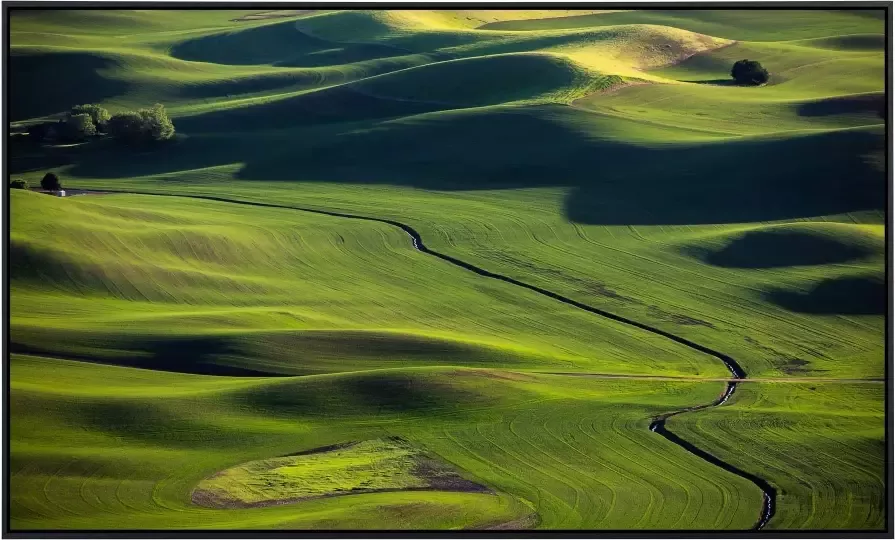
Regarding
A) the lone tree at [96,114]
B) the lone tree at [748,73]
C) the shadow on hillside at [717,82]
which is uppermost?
the lone tree at [748,73]

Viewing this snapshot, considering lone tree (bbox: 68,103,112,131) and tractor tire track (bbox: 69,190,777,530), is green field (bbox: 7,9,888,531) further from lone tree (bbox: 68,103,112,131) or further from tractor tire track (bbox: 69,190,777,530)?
lone tree (bbox: 68,103,112,131)

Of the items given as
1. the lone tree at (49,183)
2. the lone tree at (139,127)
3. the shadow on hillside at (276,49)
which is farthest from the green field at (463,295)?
the shadow on hillside at (276,49)

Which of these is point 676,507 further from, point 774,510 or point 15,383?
point 15,383

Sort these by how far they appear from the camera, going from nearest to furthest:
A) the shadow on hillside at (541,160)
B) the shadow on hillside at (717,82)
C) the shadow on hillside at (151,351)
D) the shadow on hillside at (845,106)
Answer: the shadow on hillside at (151,351)
the shadow on hillside at (541,160)
the shadow on hillside at (845,106)
the shadow on hillside at (717,82)

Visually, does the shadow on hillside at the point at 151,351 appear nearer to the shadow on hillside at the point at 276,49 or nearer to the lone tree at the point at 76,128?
the lone tree at the point at 76,128

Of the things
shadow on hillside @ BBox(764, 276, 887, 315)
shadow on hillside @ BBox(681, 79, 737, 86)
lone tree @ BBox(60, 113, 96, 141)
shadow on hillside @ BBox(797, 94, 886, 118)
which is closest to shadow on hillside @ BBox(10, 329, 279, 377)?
shadow on hillside @ BBox(764, 276, 887, 315)

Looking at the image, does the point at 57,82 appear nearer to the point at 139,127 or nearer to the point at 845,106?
the point at 139,127

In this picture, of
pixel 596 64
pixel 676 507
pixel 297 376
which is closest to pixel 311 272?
pixel 297 376

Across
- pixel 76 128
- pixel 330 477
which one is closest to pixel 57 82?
pixel 76 128
